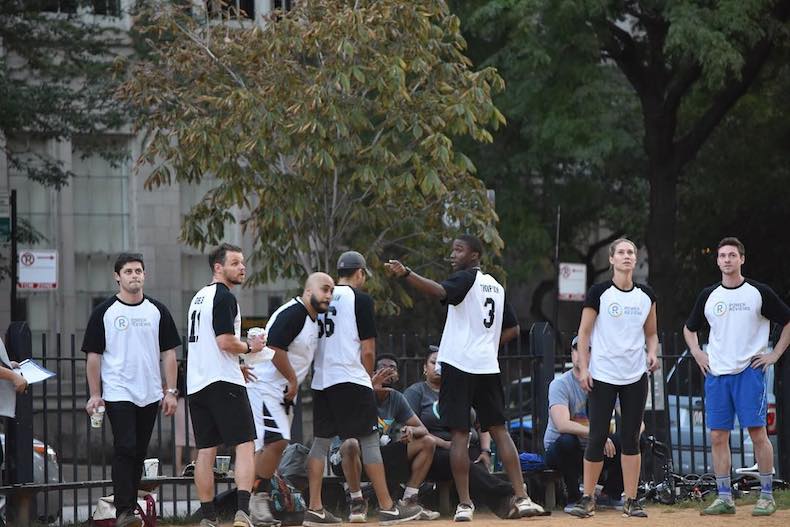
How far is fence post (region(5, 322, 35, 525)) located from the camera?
10.9 metres

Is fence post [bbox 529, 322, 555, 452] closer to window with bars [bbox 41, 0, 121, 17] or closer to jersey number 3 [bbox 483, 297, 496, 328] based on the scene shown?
jersey number 3 [bbox 483, 297, 496, 328]

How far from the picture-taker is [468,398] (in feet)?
36.0

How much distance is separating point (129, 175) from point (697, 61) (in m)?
10.1

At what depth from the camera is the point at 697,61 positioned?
21125 mm

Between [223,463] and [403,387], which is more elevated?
[403,387]

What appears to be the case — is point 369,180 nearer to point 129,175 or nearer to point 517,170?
point 517,170

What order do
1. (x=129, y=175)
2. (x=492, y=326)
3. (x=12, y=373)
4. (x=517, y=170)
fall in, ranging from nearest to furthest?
1. (x=12, y=373)
2. (x=492, y=326)
3. (x=517, y=170)
4. (x=129, y=175)

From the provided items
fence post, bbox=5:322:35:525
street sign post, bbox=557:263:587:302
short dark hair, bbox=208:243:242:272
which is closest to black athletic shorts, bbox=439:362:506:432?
short dark hair, bbox=208:243:242:272

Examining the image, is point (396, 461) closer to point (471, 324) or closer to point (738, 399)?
point (471, 324)

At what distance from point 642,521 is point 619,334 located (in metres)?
1.36

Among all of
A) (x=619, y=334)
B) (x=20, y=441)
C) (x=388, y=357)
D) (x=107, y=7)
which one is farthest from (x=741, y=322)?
(x=107, y=7)

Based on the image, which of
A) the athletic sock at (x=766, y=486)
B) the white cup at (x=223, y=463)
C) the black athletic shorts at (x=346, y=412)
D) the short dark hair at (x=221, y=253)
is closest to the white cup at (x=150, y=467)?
the white cup at (x=223, y=463)

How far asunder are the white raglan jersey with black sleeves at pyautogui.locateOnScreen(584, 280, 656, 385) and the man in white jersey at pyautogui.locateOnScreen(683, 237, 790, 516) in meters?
0.67

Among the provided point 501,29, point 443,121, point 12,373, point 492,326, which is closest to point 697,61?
point 501,29
